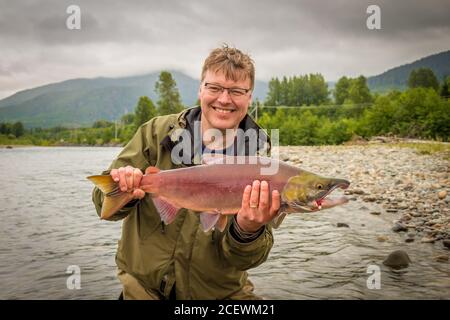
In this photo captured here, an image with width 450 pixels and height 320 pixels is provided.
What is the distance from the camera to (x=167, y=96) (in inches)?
3777

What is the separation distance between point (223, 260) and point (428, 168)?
599 inches

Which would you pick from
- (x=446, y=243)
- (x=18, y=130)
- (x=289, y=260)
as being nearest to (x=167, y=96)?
(x=18, y=130)

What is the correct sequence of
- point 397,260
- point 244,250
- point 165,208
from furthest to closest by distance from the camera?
point 397,260
point 244,250
point 165,208

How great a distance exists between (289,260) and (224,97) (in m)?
5.03

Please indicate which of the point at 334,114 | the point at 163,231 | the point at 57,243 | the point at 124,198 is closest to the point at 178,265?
the point at 163,231

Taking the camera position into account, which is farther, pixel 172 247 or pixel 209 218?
pixel 172 247

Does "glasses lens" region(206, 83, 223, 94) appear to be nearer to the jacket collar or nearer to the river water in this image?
the jacket collar

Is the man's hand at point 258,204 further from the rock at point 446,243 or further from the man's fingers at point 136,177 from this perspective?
the rock at point 446,243

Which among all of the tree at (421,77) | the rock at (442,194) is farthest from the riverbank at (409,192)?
the tree at (421,77)

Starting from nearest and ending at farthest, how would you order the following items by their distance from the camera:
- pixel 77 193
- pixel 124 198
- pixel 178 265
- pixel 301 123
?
pixel 124 198 < pixel 178 265 < pixel 77 193 < pixel 301 123

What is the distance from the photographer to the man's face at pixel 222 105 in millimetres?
4152

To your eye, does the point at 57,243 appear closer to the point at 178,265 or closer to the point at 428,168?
the point at 178,265

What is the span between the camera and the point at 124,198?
3.44m

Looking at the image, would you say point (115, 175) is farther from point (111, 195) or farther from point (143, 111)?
point (143, 111)
